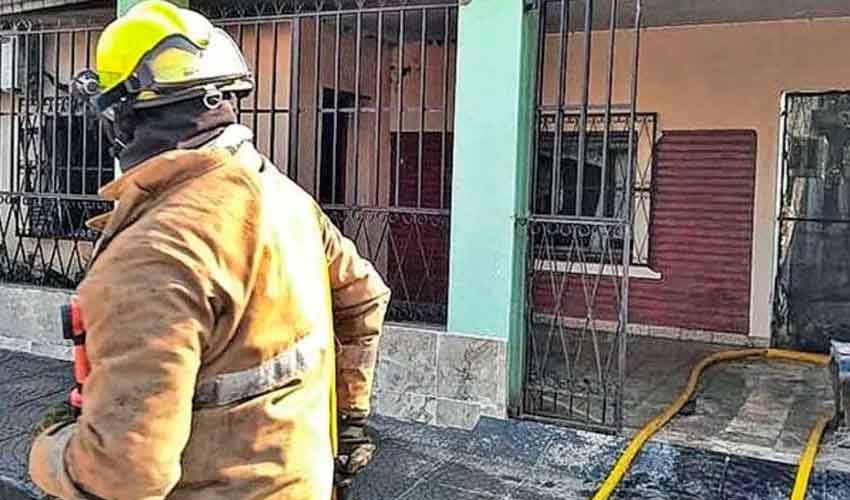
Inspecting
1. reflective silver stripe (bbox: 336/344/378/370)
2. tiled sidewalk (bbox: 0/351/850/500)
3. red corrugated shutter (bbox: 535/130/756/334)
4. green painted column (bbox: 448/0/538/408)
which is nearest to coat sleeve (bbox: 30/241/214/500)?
reflective silver stripe (bbox: 336/344/378/370)

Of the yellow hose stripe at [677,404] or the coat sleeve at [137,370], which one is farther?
the yellow hose stripe at [677,404]

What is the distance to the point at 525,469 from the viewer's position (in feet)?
15.1

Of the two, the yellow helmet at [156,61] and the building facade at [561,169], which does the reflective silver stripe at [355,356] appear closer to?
the yellow helmet at [156,61]

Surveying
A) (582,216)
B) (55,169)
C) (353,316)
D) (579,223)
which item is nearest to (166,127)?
(353,316)

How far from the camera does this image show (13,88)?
7.35 m

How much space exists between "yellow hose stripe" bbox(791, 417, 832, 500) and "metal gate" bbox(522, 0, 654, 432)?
95cm

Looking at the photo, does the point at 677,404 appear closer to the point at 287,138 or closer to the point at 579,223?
the point at 579,223

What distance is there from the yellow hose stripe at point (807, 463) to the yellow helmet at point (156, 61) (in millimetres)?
3557

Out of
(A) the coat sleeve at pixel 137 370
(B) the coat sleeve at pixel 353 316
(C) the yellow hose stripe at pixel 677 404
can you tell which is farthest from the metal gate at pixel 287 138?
(A) the coat sleeve at pixel 137 370

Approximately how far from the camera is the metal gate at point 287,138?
23.5 ft

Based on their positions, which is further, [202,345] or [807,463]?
[807,463]

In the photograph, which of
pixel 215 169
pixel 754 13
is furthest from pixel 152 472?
pixel 754 13

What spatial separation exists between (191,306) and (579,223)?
11.9 feet

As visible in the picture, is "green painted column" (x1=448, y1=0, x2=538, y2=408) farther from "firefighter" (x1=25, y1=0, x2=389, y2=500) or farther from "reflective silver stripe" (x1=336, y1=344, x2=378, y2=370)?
"firefighter" (x1=25, y1=0, x2=389, y2=500)
